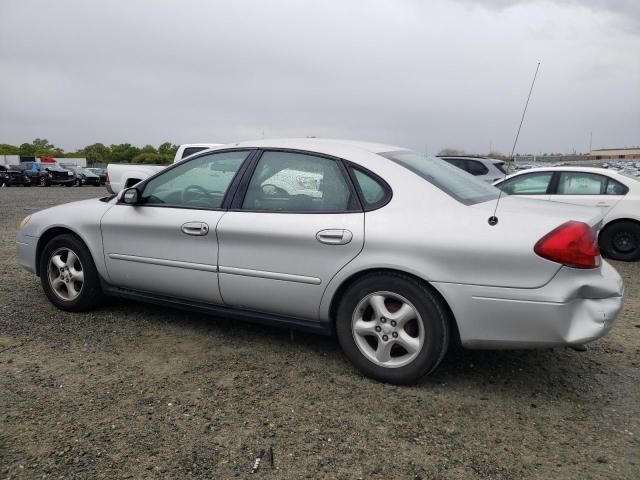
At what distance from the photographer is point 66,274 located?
173 inches

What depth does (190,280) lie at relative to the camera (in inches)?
149

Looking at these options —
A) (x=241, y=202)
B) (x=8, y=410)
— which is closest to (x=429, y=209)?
(x=241, y=202)

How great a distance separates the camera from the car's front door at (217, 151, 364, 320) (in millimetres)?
3236

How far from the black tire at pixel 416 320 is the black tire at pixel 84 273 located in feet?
7.32

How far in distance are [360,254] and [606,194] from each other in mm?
6043

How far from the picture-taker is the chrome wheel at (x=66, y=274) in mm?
4363

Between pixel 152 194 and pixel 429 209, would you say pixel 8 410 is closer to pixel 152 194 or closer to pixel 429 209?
pixel 152 194

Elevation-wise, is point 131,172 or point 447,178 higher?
point 447,178

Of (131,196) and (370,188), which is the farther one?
(131,196)

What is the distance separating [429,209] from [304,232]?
0.78m

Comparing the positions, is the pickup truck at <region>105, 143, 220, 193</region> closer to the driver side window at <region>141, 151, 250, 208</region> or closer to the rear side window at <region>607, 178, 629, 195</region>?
the driver side window at <region>141, 151, 250, 208</region>

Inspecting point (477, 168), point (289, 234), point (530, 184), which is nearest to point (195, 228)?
point (289, 234)

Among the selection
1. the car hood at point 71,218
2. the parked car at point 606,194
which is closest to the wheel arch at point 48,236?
the car hood at point 71,218

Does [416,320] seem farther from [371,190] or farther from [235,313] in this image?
[235,313]
